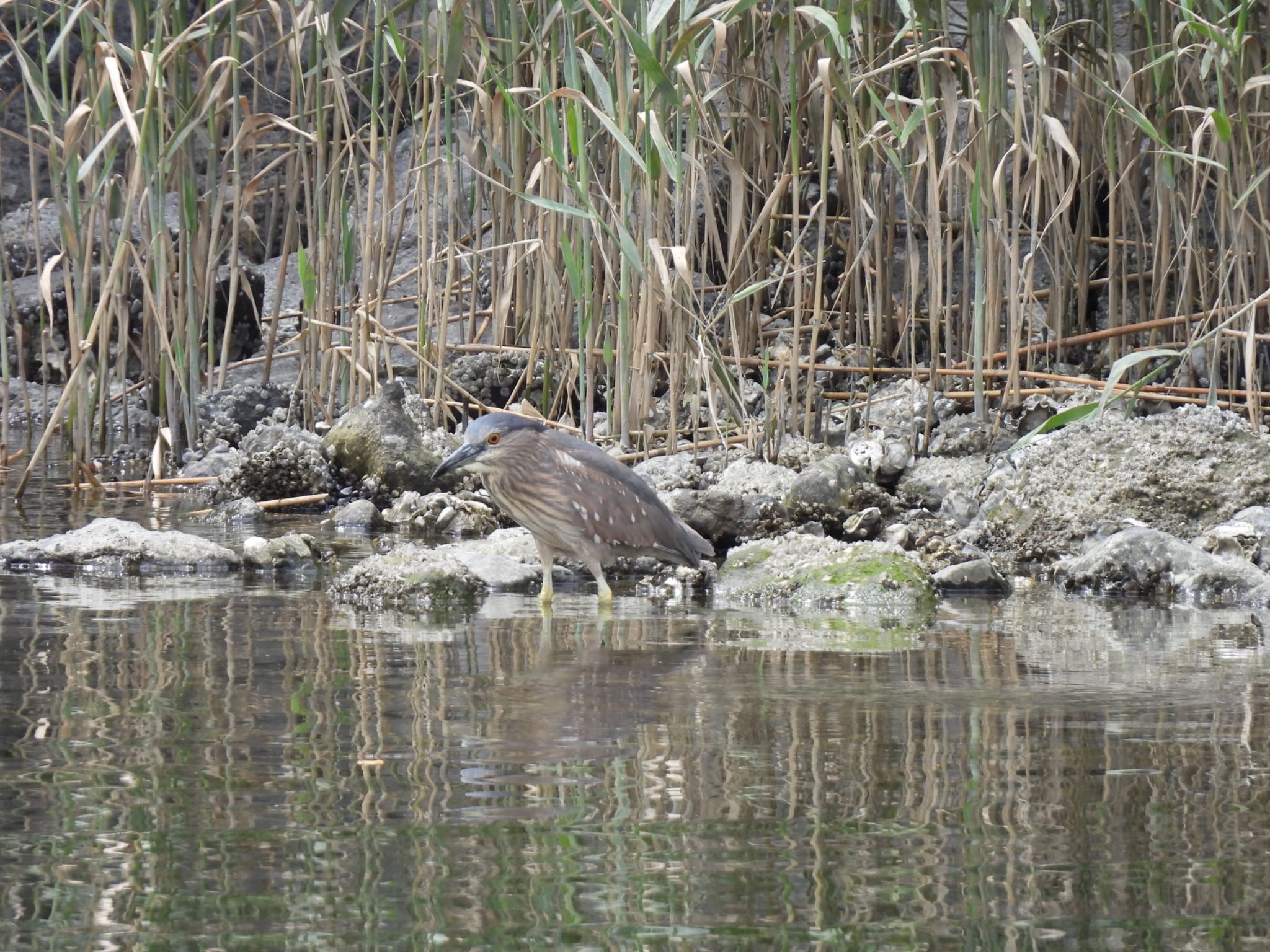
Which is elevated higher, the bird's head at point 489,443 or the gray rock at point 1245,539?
the bird's head at point 489,443

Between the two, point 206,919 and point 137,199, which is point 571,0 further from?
point 206,919

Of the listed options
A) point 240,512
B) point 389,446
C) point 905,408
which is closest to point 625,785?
point 240,512

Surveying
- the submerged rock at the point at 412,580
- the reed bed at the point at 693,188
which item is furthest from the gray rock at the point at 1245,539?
the submerged rock at the point at 412,580

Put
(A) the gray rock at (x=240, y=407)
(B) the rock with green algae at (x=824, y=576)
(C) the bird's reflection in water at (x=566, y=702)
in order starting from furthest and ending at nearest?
(A) the gray rock at (x=240, y=407), (B) the rock with green algae at (x=824, y=576), (C) the bird's reflection in water at (x=566, y=702)

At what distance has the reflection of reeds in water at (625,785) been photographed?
80.8 inches

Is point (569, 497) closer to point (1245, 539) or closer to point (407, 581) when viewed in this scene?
point (407, 581)

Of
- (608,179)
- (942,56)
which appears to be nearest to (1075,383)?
(942,56)

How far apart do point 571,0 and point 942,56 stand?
5.10 feet

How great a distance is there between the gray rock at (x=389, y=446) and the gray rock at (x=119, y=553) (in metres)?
1.55

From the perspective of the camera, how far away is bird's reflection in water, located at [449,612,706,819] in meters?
2.65

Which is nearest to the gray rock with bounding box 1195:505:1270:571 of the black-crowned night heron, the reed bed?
the reed bed

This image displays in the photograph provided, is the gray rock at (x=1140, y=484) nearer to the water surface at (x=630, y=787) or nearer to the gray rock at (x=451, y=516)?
the water surface at (x=630, y=787)

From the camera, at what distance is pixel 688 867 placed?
2195mm

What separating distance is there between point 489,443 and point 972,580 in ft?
4.77
